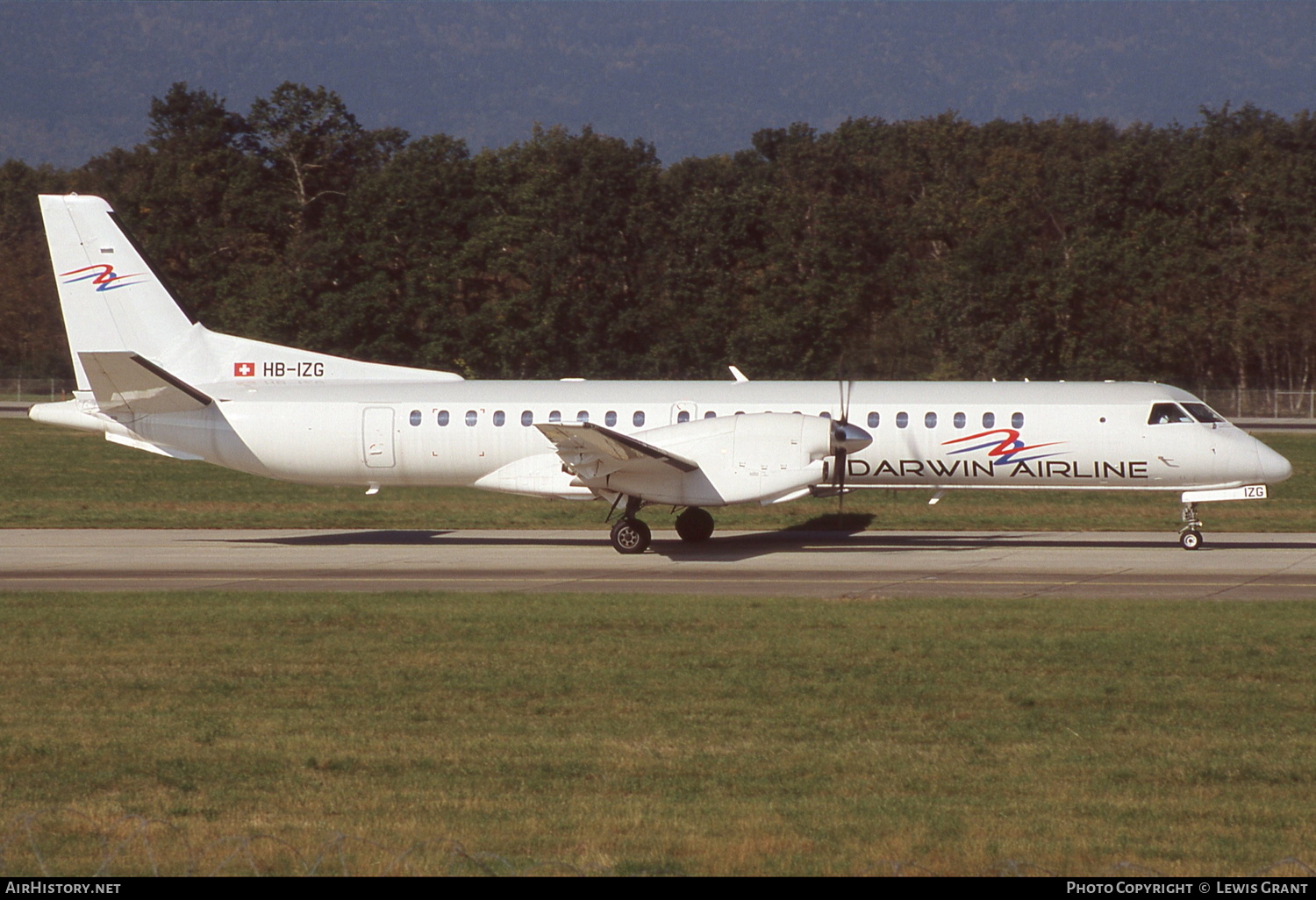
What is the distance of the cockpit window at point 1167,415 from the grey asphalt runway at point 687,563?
237cm

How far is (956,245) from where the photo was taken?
64.4 metres

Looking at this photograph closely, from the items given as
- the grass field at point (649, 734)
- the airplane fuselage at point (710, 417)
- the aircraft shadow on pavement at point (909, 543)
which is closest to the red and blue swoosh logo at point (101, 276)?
the airplane fuselage at point (710, 417)

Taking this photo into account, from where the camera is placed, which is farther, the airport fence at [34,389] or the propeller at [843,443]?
the airport fence at [34,389]

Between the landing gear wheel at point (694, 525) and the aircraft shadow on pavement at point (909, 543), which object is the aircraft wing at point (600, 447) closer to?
the aircraft shadow on pavement at point (909, 543)

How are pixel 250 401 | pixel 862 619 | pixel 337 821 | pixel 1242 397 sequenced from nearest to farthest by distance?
pixel 337 821, pixel 862 619, pixel 250 401, pixel 1242 397

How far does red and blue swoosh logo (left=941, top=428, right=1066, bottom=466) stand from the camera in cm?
2336

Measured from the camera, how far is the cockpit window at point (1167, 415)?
23.3m

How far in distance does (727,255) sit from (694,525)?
1532 inches

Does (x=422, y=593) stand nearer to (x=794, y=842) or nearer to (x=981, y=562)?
(x=981, y=562)

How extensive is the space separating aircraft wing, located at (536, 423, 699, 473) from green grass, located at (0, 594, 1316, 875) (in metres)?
4.88

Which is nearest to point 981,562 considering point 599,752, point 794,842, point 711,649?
point 711,649

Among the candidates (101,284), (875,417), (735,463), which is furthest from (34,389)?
(875,417)

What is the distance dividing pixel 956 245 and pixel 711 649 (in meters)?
53.6

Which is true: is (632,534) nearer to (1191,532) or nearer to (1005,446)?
(1005,446)
